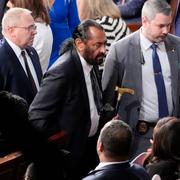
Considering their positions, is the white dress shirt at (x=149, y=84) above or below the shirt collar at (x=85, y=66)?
below

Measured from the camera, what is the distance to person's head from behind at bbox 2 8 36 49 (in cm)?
427

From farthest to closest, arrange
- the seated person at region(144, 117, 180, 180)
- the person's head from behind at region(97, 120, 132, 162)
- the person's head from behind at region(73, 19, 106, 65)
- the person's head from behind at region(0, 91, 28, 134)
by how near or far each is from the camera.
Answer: the person's head from behind at region(73, 19, 106, 65), the seated person at region(144, 117, 180, 180), the person's head from behind at region(97, 120, 132, 162), the person's head from behind at region(0, 91, 28, 134)

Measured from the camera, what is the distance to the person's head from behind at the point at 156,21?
4434 mm

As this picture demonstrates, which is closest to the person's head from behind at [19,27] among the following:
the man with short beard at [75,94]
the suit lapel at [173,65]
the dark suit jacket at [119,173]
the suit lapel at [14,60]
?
the suit lapel at [14,60]

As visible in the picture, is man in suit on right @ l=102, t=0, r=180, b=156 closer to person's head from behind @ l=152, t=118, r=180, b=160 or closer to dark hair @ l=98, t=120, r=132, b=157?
person's head from behind @ l=152, t=118, r=180, b=160

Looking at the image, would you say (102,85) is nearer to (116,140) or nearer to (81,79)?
(81,79)

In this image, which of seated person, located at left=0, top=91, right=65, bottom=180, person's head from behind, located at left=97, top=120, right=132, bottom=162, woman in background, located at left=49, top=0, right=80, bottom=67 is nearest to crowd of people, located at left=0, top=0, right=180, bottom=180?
person's head from behind, located at left=97, top=120, right=132, bottom=162

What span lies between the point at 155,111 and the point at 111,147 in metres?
1.52

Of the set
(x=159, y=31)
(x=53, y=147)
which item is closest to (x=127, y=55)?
(x=159, y=31)

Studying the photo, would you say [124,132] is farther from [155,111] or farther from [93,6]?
[93,6]

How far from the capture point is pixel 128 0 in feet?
19.7

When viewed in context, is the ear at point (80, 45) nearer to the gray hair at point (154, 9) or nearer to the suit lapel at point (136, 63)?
the suit lapel at point (136, 63)

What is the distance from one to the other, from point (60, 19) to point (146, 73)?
4.66 feet

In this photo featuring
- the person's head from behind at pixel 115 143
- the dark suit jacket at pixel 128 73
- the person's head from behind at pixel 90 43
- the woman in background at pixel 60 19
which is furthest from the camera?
the woman in background at pixel 60 19
